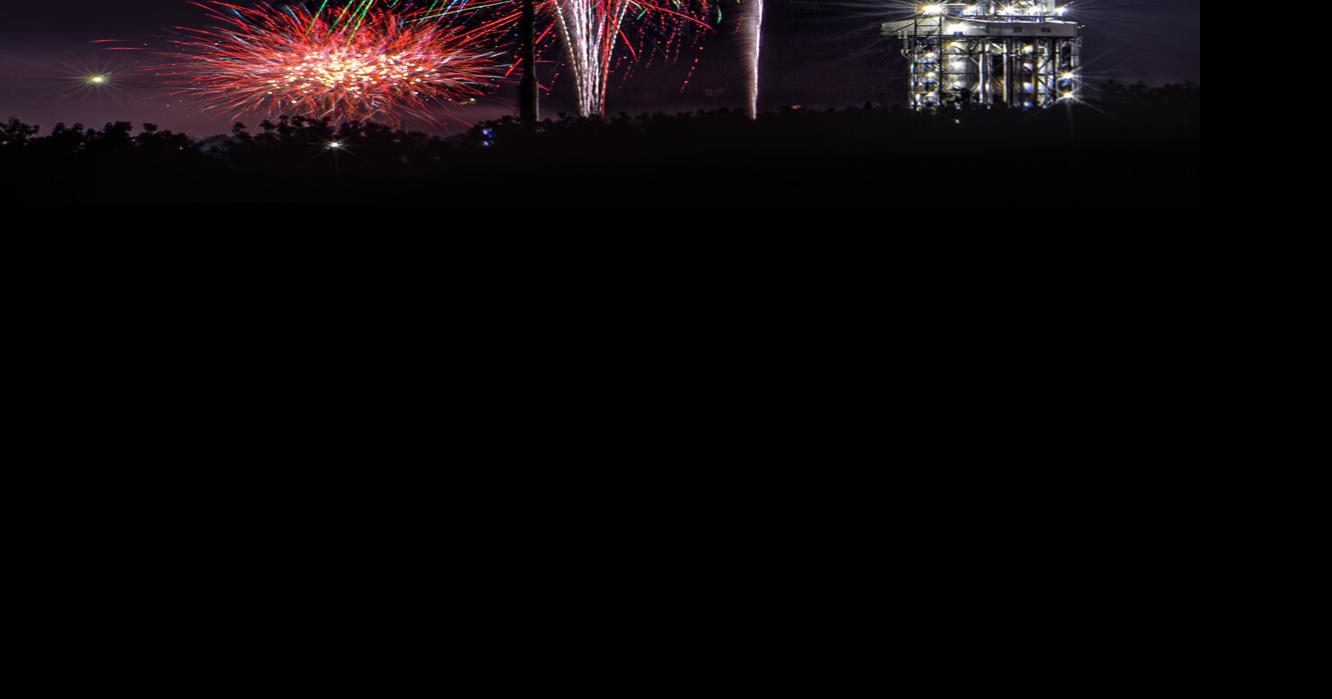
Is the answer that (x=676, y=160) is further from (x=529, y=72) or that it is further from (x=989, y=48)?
(x=989, y=48)

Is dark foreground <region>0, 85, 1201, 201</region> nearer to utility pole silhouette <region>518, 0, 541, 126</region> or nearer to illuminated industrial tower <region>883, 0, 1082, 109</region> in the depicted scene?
utility pole silhouette <region>518, 0, 541, 126</region>

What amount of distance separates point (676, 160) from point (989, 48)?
15485 millimetres

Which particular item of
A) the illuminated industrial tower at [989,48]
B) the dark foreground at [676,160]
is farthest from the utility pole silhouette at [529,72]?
the illuminated industrial tower at [989,48]

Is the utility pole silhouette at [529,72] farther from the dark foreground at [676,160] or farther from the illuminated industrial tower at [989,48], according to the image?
the illuminated industrial tower at [989,48]

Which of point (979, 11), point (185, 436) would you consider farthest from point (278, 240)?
point (979, 11)

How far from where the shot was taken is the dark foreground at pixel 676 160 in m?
11.6

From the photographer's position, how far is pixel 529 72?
13.4 m

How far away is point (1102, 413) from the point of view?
427 centimetres

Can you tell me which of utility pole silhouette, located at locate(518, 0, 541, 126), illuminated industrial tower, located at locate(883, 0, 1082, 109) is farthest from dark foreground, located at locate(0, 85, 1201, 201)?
illuminated industrial tower, located at locate(883, 0, 1082, 109)

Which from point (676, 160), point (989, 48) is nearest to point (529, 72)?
point (676, 160)

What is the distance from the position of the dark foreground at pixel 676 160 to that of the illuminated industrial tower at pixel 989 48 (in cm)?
1006

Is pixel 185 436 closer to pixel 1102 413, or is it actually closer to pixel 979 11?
pixel 1102 413

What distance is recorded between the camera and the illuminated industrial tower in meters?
22.9

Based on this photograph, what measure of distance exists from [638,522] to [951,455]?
1580mm
